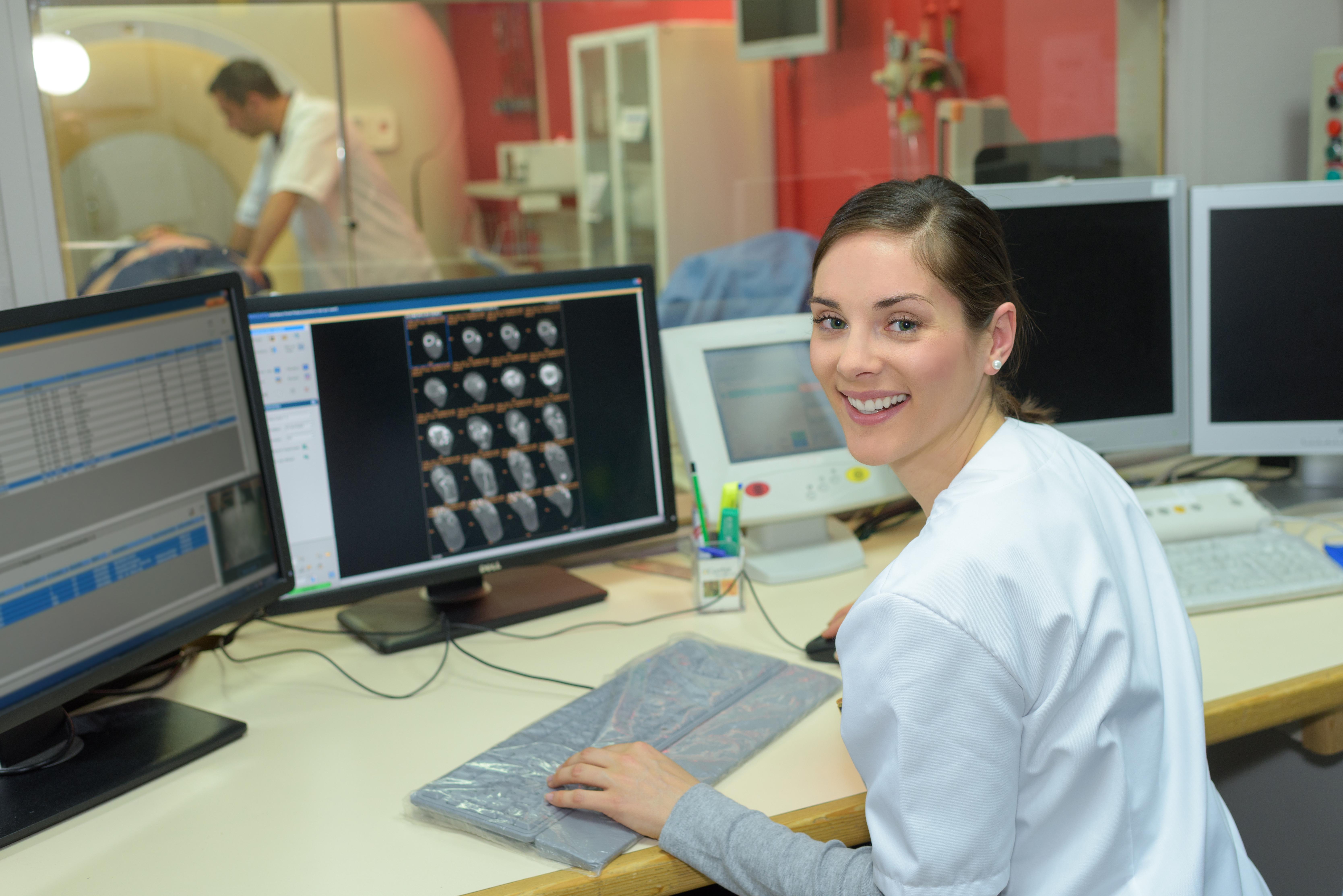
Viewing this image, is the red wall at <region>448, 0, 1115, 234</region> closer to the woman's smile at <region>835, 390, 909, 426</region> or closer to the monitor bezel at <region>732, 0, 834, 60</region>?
the monitor bezel at <region>732, 0, 834, 60</region>

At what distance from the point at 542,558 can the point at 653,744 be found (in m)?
0.43

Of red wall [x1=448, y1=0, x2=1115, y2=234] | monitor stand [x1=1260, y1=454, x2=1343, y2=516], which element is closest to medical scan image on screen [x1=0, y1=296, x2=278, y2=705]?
red wall [x1=448, y1=0, x2=1115, y2=234]

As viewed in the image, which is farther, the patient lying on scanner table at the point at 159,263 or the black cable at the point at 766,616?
the patient lying on scanner table at the point at 159,263

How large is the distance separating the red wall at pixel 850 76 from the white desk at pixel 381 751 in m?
0.93

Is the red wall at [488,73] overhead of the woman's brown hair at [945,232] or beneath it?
overhead

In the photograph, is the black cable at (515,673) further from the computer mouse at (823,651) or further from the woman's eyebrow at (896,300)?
the woman's eyebrow at (896,300)

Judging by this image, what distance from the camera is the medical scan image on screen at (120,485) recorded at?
3.17 ft

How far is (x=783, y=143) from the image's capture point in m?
3.90

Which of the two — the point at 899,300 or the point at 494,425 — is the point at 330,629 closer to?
the point at 494,425

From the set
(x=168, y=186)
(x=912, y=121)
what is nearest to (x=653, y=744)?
(x=912, y=121)

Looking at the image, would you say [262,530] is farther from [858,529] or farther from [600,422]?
[858,529]

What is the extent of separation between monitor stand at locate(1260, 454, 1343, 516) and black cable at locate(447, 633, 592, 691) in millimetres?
1150

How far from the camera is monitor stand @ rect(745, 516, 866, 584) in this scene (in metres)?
1.49

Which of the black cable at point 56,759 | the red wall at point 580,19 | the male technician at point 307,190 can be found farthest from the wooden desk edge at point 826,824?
the red wall at point 580,19
